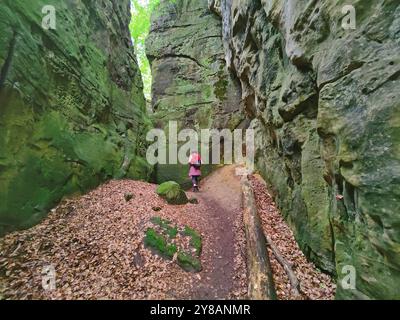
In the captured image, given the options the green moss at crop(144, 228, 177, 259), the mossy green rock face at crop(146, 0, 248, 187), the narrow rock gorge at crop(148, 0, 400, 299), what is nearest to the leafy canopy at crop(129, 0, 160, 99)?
the mossy green rock face at crop(146, 0, 248, 187)

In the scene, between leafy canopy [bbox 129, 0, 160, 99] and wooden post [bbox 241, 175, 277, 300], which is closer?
wooden post [bbox 241, 175, 277, 300]

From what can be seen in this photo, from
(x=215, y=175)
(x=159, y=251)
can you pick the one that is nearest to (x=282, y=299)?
(x=159, y=251)

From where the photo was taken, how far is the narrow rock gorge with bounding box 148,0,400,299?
12.5 feet

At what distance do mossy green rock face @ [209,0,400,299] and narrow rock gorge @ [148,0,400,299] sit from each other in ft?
0.06

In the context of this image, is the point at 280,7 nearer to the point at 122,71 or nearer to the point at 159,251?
the point at 159,251

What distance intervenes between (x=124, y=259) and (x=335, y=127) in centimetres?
Result: 553

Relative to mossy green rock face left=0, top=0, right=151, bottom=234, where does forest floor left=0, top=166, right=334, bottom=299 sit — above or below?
below

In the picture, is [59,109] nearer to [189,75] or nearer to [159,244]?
[159,244]

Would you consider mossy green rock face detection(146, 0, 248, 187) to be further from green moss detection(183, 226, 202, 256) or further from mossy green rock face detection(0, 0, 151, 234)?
green moss detection(183, 226, 202, 256)

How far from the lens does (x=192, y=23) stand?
2098 centimetres

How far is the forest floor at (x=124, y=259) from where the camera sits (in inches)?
194

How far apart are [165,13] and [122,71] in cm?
1075

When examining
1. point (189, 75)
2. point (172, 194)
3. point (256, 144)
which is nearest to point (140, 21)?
point (189, 75)
